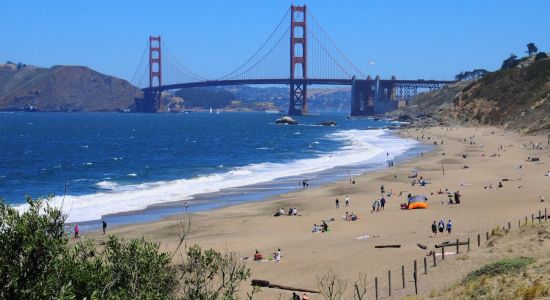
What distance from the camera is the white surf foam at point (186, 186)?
104 feet

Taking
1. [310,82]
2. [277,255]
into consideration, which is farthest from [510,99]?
[277,255]

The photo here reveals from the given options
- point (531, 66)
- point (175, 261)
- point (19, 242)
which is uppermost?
point (531, 66)

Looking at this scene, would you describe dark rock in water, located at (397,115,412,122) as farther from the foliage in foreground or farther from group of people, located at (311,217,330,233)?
the foliage in foreground

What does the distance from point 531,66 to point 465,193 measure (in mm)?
69021

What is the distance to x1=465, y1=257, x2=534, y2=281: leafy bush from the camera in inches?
572

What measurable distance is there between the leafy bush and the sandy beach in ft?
2.81

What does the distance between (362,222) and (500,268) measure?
1172 centimetres

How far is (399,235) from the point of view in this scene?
22.7 metres

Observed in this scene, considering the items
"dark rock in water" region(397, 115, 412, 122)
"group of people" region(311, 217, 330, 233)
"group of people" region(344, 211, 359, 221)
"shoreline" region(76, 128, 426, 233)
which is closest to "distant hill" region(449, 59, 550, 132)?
"dark rock in water" region(397, 115, 412, 122)

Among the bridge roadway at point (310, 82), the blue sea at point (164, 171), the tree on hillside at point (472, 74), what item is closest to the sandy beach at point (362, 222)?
the blue sea at point (164, 171)

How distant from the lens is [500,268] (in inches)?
580

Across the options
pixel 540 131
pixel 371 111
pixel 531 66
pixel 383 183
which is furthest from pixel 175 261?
pixel 371 111

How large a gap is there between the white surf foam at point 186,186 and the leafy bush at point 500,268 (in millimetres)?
11427

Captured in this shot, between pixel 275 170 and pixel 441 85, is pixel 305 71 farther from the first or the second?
pixel 275 170
